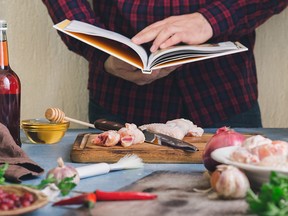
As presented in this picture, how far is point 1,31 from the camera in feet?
4.65

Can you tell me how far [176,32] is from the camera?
178 cm

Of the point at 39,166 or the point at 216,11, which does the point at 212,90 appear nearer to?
the point at 216,11

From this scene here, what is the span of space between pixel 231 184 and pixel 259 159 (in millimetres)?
83

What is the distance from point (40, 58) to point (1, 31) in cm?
99

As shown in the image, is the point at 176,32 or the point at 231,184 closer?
the point at 231,184


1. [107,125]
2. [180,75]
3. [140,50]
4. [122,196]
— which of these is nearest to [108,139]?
[107,125]

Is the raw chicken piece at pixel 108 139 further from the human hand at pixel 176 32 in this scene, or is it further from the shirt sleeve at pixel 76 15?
the shirt sleeve at pixel 76 15

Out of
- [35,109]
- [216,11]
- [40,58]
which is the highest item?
[216,11]

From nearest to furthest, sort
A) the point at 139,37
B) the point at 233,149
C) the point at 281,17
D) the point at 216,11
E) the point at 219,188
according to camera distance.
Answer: the point at 219,188
the point at 233,149
the point at 139,37
the point at 216,11
the point at 281,17

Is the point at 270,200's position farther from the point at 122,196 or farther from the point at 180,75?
the point at 180,75

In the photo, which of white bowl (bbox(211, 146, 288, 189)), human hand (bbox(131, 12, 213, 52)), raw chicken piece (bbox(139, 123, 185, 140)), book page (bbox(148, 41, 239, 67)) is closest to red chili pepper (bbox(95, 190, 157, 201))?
white bowl (bbox(211, 146, 288, 189))

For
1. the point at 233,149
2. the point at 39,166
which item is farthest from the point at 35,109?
the point at 233,149

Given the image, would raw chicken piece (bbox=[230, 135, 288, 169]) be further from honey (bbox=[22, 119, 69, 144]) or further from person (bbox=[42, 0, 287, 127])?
person (bbox=[42, 0, 287, 127])

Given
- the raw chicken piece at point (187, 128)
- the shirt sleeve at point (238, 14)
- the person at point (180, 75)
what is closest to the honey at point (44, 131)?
the raw chicken piece at point (187, 128)
